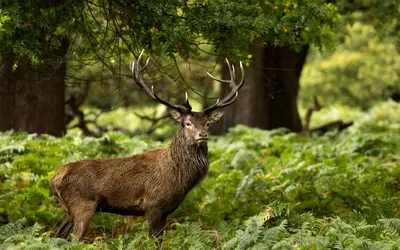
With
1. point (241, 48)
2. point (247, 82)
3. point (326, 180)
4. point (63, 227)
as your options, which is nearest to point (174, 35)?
point (241, 48)

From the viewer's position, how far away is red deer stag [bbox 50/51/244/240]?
8.76 metres

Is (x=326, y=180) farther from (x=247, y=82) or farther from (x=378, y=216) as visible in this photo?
(x=247, y=82)

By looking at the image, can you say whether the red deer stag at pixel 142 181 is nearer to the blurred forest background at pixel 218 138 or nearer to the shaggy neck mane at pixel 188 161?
the shaggy neck mane at pixel 188 161

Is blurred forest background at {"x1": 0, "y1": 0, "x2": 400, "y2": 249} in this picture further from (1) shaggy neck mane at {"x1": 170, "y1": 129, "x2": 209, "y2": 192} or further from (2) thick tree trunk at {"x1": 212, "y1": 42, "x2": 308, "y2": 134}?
(1) shaggy neck mane at {"x1": 170, "y1": 129, "x2": 209, "y2": 192}

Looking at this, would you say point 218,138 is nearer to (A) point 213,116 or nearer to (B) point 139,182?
(A) point 213,116

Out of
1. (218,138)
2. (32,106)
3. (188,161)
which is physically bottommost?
(218,138)

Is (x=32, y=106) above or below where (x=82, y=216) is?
above

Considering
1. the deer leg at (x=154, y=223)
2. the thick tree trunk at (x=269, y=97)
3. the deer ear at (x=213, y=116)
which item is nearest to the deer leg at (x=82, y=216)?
the deer leg at (x=154, y=223)

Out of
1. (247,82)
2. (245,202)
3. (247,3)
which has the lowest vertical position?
(245,202)

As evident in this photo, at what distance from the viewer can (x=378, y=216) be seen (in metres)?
9.21

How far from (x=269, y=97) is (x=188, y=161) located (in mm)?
8631

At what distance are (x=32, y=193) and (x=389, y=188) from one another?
566 centimetres

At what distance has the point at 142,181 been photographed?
29.3 feet

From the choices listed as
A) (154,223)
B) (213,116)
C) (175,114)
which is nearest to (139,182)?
(154,223)
